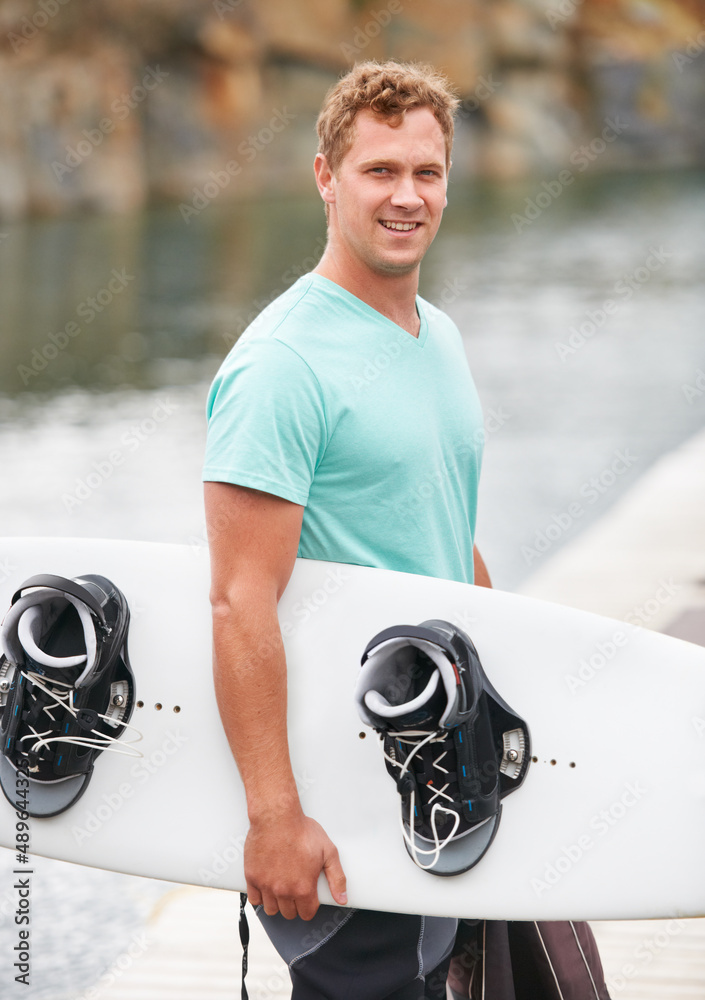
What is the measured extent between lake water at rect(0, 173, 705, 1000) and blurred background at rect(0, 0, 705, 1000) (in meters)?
0.03

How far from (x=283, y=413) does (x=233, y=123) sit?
90.9 ft

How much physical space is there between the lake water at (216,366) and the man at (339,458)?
1.02m

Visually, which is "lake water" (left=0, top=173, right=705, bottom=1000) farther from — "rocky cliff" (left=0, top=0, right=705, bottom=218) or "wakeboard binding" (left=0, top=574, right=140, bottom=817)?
"rocky cliff" (left=0, top=0, right=705, bottom=218)

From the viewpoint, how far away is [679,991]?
7.34 feet

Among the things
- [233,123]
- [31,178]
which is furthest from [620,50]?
[31,178]

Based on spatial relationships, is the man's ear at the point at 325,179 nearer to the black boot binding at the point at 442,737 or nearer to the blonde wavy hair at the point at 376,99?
the blonde wavy hair at the point at 376,99

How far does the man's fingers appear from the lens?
5.12 feet

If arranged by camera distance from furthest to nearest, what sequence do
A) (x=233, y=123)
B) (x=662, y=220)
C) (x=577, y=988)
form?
(x=233, y=123)
(x=662, y=220)
(x=577, y=988)

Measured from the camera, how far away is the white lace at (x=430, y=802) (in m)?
1.58

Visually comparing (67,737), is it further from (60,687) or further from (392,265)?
(392,265)

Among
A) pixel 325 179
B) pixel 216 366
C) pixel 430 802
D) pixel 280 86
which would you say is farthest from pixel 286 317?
pixel 280 86

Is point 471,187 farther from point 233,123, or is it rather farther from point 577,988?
point 577,988

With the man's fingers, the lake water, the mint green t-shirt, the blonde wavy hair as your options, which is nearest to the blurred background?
the lake water

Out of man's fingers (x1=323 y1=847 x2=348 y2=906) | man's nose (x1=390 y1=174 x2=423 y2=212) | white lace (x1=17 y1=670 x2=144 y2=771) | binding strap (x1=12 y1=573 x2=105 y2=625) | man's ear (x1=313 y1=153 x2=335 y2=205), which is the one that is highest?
man's ear (x1=313 y1=153 x2=335 y2=205)
